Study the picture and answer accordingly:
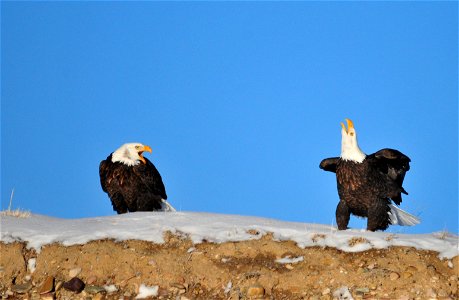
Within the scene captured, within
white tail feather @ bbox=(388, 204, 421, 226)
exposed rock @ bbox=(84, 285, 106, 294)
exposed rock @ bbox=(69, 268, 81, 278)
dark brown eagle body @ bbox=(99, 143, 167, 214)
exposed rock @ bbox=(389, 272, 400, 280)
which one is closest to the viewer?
exposed rock @ bbox=(389, 272, 400, 280)

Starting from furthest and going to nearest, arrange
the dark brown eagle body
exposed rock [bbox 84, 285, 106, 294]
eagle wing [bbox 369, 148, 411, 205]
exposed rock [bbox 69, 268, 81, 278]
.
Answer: the dark brown eagle body, eagle wing [bbox 369, 148, 411, 205], exposed rock [bbox 69, 268, 81, 278], exposed rock [bbox 84, 285, 106, 294]

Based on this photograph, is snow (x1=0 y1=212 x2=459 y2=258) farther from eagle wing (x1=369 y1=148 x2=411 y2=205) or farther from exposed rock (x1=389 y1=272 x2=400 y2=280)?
eagle wing (x1=369 y1=148 x2=411 y2=205)

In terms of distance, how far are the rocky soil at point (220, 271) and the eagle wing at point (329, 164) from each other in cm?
281

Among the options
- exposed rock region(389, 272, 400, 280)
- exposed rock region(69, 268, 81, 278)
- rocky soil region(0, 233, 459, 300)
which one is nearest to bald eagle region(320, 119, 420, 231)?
rocky soil region(0, 233, 459, 300)

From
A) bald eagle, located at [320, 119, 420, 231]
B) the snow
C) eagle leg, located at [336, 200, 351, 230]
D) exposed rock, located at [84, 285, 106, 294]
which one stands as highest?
bald eagle, located at [320, 119, 420, 231]

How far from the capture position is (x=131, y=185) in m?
15.6

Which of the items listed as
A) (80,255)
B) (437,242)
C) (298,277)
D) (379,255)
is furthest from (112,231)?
(437,242)

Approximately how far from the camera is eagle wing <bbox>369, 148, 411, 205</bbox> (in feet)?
42.4

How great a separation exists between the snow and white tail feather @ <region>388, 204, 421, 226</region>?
113cm

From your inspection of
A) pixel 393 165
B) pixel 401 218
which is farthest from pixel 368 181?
pixel 401 218

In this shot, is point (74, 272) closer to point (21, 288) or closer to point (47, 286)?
point (47, 286)

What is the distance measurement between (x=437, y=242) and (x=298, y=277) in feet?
8.04

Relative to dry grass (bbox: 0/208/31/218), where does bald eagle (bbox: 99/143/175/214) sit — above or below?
above

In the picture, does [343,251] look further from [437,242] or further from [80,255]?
[80,255]
